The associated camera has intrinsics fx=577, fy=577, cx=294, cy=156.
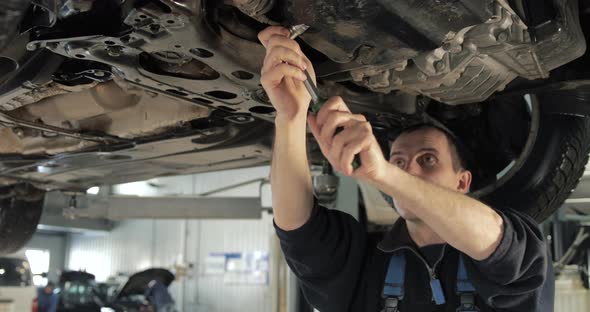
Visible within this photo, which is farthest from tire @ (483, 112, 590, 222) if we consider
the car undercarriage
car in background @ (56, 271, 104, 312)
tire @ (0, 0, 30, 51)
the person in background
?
car in background @ (56, 271, 104, 312)

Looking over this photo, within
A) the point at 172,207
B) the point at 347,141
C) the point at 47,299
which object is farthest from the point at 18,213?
the point at 47,299

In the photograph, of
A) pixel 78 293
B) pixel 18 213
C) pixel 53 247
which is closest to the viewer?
pixel 18 213

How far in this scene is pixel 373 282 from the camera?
1.60 metres

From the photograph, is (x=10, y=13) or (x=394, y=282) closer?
(x=10, y=13)

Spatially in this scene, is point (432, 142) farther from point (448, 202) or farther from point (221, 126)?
point (221, 126)

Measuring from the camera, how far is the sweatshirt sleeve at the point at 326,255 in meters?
1.53

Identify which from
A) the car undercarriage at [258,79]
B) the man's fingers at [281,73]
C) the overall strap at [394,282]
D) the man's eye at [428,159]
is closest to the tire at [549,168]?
the car undercarriage at [258,79]

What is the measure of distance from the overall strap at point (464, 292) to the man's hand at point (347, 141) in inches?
19.2

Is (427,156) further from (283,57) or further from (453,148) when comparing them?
(283,57)

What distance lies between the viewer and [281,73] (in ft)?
3.73

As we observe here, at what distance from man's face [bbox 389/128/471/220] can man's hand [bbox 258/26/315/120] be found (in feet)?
1.52

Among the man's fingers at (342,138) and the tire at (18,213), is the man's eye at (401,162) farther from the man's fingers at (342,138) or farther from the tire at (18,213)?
the tire at (18,213)

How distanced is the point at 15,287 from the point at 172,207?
6.07ft

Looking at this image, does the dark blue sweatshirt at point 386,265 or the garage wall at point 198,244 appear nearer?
the dark blue sweatshirt at point 386,265
